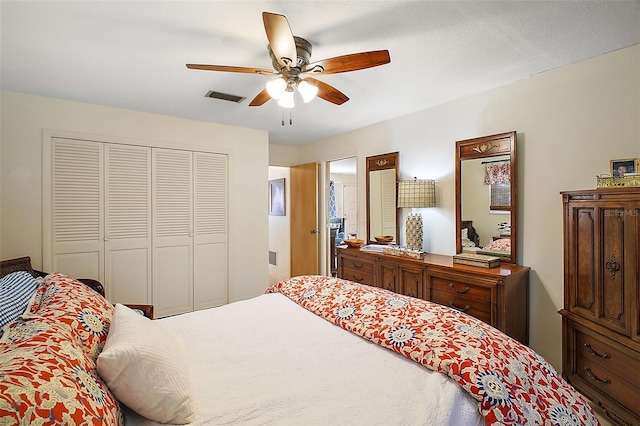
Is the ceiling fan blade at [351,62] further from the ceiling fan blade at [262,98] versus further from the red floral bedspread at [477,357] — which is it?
the red floral bedspread at [477,357]

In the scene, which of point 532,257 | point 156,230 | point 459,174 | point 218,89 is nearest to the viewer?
point 532,257

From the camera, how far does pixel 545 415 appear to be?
109 centimetres

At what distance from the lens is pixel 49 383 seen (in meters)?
0.74

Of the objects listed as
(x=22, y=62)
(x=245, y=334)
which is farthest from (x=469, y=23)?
(x=22, y=62)

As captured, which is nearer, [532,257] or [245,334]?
[245,334]

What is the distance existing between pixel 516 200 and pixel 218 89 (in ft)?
9.13

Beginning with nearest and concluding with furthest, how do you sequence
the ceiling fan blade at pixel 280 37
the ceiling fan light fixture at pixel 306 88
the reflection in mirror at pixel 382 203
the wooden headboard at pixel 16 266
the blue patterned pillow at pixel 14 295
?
the blue patterned pillow at pixel 14 295 < the ceiling fan blade at pixel 280 37 < the ceiling fan light fixture at pixel 306 88 < the wooden headboard at pixel 16 266 < the reflection in mirror at pixel 382 203

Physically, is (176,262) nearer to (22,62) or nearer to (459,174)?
(22,62)

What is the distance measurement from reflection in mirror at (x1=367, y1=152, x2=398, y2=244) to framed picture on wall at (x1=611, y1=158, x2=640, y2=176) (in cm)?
188

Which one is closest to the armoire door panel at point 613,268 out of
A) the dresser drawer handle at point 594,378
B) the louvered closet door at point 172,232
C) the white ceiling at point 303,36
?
the dresser drawer handle at point 594,378

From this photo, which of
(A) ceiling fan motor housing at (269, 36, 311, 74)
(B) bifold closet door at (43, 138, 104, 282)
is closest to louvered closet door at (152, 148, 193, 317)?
(B) bifold closet door at (43, 138, 104, 282)

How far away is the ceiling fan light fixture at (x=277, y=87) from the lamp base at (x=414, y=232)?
196cm

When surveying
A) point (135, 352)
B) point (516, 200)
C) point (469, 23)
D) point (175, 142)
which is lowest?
point (135, 352)

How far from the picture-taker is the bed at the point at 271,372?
84 centimetres
